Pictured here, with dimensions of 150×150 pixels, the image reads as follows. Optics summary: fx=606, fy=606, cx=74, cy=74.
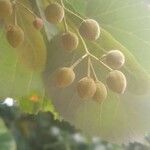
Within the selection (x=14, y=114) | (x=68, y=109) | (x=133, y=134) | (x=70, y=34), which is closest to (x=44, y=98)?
(x=68, y=109)

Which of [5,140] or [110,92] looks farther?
[5,140]

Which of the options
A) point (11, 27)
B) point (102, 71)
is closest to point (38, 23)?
point (11, 27)

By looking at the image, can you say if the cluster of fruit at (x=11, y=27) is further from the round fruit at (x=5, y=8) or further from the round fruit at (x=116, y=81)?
the round fruit at (x=116, y=81)

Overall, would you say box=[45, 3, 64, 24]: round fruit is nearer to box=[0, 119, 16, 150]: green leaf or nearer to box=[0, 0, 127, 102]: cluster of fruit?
box=[0, 0, 127, 102]: cluster of fruit

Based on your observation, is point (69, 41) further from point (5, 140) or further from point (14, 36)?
point (5, 140)

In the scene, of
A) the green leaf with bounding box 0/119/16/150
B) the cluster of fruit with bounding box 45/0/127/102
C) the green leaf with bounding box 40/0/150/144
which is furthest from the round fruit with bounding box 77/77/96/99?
the green leaf with bounding box 0/119/16/150

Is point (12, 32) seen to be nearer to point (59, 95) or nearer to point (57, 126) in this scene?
point (59, 95)

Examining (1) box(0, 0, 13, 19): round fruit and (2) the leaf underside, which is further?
(2) the leaf underside

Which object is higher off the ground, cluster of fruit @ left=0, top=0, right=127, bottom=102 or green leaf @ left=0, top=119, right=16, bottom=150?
green leaf @ left=0, top=119, right=16, bottom=150
